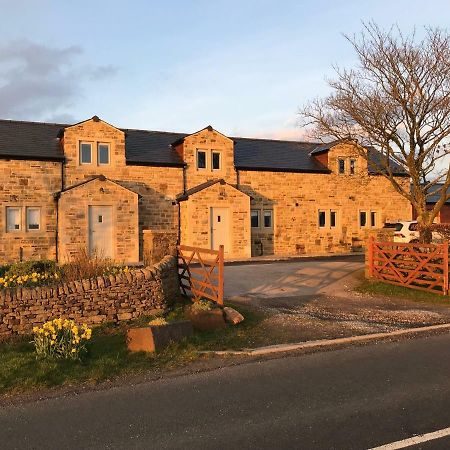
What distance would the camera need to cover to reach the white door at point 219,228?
23.7m

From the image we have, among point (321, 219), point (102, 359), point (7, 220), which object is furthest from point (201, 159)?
point (102, 359)

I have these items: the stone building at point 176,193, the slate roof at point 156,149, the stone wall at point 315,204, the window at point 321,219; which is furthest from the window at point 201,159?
the window at point 321,219

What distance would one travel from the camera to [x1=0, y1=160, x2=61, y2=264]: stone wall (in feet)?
67.9

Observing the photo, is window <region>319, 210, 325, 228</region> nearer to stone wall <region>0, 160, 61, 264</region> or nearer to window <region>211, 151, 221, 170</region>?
window <region>211, 151, 221, 170</region>

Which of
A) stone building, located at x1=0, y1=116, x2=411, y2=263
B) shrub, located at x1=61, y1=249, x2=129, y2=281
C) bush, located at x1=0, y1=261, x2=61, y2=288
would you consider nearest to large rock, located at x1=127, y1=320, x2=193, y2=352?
shrub, located at x1=61, y1=249, x2=129, y2=281

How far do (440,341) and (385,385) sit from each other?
9.76 feet

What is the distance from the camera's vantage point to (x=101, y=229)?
21.6 metres

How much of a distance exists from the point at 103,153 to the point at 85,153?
0.86m

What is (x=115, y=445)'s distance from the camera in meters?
4.16

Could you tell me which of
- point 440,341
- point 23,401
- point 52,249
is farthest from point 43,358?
point 52,249

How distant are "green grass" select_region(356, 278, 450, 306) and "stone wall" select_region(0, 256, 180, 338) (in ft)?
20.7

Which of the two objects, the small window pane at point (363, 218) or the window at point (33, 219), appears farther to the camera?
the small window pane at point (363, 218)

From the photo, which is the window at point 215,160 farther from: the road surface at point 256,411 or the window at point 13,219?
the road surface at point 256,411

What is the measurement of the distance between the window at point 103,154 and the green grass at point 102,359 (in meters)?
15.4
